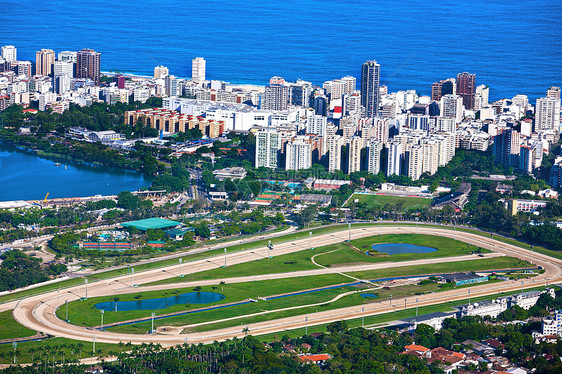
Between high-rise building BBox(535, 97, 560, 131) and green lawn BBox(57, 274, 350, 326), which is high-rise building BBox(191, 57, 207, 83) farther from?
green lawn BBox(57, 274, 350, 326)

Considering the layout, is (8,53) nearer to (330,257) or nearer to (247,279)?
(330,257)

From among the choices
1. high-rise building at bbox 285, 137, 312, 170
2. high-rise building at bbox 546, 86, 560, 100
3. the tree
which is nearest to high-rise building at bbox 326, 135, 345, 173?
high-rise building at bbox 285, 137, 312, 170

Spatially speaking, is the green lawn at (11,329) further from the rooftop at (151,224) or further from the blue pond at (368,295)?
the blue pond at (368,295)

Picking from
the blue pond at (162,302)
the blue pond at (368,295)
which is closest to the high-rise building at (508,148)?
the blue pond at (368,295)

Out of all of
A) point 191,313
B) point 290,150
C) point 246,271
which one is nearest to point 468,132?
point 290,150

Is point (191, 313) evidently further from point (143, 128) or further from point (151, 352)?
point (143, 128)

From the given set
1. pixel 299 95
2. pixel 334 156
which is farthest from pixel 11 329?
pixel 299 95
